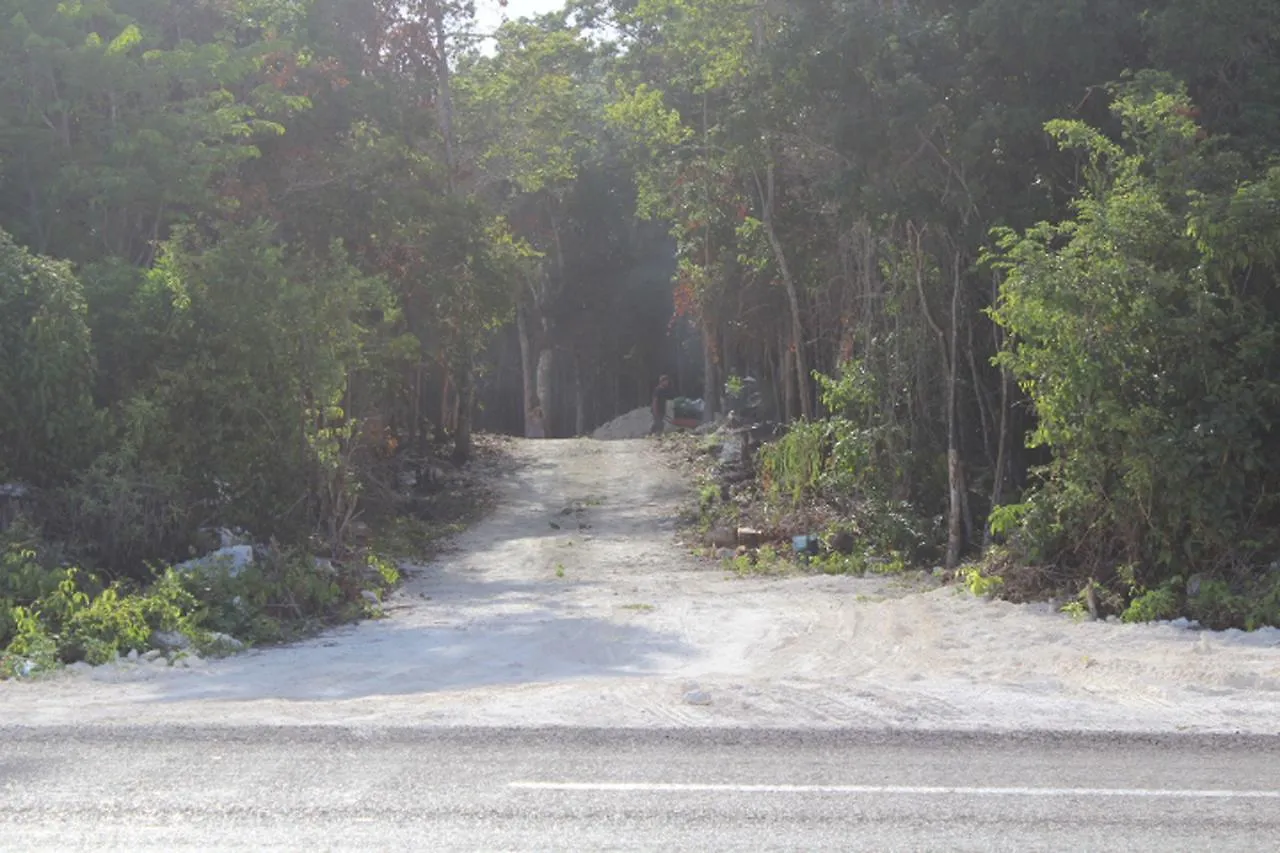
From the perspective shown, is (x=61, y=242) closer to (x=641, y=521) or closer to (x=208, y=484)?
(x=208, y=484)

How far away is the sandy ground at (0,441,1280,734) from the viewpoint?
8.72m

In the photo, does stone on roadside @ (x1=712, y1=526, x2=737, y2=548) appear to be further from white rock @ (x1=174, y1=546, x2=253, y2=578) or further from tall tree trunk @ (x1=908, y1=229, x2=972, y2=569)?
white rock @ (x1=174, y1=546, x2=253, y2=578)

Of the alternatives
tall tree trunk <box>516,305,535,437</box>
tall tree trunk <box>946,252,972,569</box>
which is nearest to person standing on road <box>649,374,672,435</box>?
tall tree trunk <box>516,305,535,437</box>

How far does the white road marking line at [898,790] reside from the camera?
21.9ft

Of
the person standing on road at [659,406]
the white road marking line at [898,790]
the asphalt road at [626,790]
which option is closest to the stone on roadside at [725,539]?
the asphalt road at [626,790]

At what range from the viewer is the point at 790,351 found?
26000 millimetres

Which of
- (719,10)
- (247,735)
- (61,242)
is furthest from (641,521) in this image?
(247,735)

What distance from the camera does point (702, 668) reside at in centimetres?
1141

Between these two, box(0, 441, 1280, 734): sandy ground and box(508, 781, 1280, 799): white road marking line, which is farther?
box(0, 441, 1280, 734): sandy ground

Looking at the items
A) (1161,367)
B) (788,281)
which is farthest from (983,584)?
(788,281)

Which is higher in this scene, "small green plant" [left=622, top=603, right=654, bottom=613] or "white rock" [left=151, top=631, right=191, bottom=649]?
"white rock" [left=151, top=631, right=191, bottom=649]

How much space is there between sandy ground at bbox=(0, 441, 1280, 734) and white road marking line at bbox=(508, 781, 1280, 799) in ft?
4.67

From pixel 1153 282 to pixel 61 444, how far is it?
10565 mm

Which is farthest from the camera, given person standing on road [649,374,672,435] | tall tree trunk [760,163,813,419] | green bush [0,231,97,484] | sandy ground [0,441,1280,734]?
person standing on road [649,374,672,435]
